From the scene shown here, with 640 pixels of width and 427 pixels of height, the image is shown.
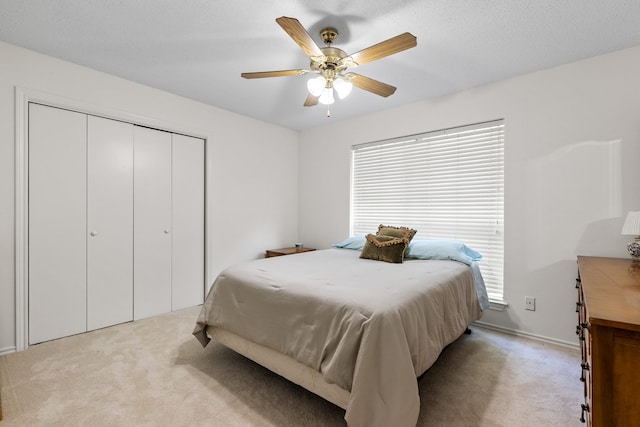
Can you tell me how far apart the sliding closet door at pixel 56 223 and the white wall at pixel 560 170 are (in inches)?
142

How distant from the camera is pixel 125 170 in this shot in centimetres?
294

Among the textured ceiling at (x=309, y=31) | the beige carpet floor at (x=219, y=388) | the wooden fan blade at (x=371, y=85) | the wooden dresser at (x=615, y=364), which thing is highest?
the textured ceiling at (x=309, y=31)

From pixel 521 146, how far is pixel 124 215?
3.85 metres

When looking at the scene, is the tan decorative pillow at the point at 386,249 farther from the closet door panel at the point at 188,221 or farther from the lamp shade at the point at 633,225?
the closet door panel at the point at 188,221

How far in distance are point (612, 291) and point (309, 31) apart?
2.24 meters

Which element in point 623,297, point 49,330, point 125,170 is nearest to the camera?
point 623,297

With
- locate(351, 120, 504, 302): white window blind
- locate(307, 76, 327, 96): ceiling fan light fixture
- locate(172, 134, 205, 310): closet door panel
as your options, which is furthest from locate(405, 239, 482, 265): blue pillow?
locate(172, 134, 205, 310): closet door panel

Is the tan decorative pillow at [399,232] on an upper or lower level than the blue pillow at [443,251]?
upper

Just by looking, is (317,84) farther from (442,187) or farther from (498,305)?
(498,305)

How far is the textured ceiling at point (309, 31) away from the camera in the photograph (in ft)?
5.97

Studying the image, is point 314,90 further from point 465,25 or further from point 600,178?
point 600,178

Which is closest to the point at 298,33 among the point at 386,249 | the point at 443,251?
the point at 386,249

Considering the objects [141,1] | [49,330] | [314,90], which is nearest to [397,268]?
[314,90]

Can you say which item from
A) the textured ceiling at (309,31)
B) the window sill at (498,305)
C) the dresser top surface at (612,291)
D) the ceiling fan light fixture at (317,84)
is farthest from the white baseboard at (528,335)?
the ceiling fan light fixture at (317,84)
